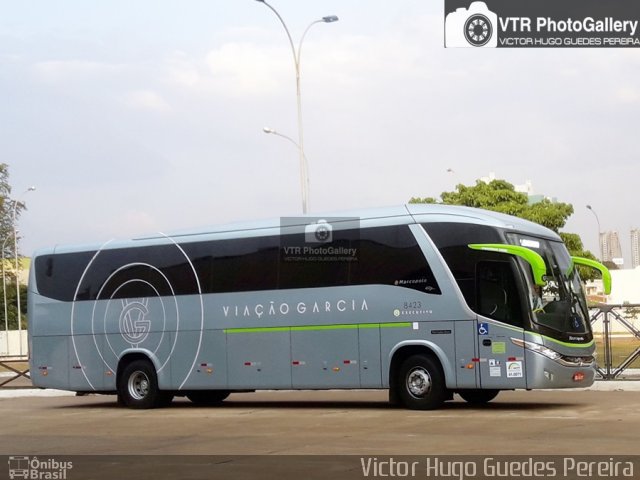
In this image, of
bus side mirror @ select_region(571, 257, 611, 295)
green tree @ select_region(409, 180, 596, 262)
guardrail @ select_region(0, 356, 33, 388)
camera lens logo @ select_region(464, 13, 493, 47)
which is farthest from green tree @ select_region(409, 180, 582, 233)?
bus side mirror @ select_region(571, 257, 611, 295)

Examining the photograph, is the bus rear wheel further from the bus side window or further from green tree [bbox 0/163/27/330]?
green tree [bbox 0/163/27/330]

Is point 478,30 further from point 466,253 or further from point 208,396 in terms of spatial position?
point 208,396

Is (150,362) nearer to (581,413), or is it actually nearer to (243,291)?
(243,291)

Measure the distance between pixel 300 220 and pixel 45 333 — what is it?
698 centimetres

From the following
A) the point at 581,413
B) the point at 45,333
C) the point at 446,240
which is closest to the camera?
the point at 581,413

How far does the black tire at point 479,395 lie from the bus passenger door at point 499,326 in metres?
1.96

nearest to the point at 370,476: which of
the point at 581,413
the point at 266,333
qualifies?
the point at 581,413

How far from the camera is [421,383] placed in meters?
20.2

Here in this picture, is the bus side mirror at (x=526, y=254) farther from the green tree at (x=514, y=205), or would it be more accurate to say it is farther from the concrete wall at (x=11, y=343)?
the concrete wall at (x=11, y=343)

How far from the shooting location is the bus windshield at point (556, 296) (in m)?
19.5

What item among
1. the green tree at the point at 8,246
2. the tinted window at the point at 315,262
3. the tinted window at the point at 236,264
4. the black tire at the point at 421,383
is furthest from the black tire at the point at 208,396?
the green tree at the point at 8,246

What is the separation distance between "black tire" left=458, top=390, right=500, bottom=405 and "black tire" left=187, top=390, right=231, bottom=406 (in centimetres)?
550

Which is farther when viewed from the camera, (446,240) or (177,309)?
(177,309)

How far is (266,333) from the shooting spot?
22125 mm
